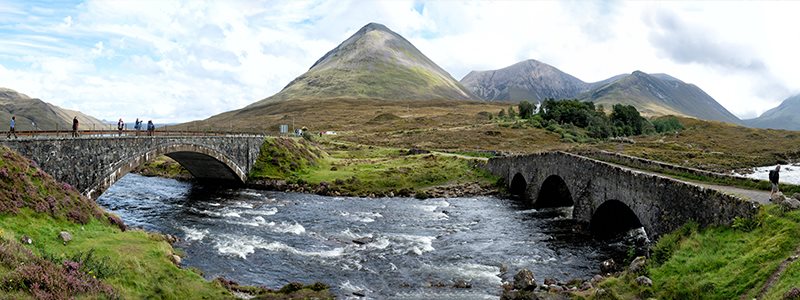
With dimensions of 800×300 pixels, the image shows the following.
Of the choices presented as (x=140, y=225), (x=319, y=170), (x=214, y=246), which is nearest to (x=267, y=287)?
(x=214, y=246)

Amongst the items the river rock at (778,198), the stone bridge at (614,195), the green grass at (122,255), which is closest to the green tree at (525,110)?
the stone bridge at (614,195)

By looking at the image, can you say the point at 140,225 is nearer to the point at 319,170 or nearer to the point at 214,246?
the point at 214,246

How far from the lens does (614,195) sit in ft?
128

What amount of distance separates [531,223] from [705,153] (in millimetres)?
98050

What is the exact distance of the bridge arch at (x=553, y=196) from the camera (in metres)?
61.0

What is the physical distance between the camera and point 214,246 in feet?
125

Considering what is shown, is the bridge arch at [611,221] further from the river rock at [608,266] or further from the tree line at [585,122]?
the tree line at [585,122]

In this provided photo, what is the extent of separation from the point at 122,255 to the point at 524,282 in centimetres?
2092

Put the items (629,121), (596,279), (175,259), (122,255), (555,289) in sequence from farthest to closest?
Answer: (629,121)
(175,259)
(596,279)
(555,289)
(122,255)

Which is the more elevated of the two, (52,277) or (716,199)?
(716,199)

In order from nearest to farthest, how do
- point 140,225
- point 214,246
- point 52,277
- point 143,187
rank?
point 52,277
point 214,246
point 140,225
point 143,187

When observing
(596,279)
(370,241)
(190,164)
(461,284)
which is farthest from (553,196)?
(190,164)

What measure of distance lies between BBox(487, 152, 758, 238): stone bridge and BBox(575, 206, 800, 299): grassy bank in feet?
3.76

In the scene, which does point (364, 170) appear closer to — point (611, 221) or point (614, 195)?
point (611, 221)
